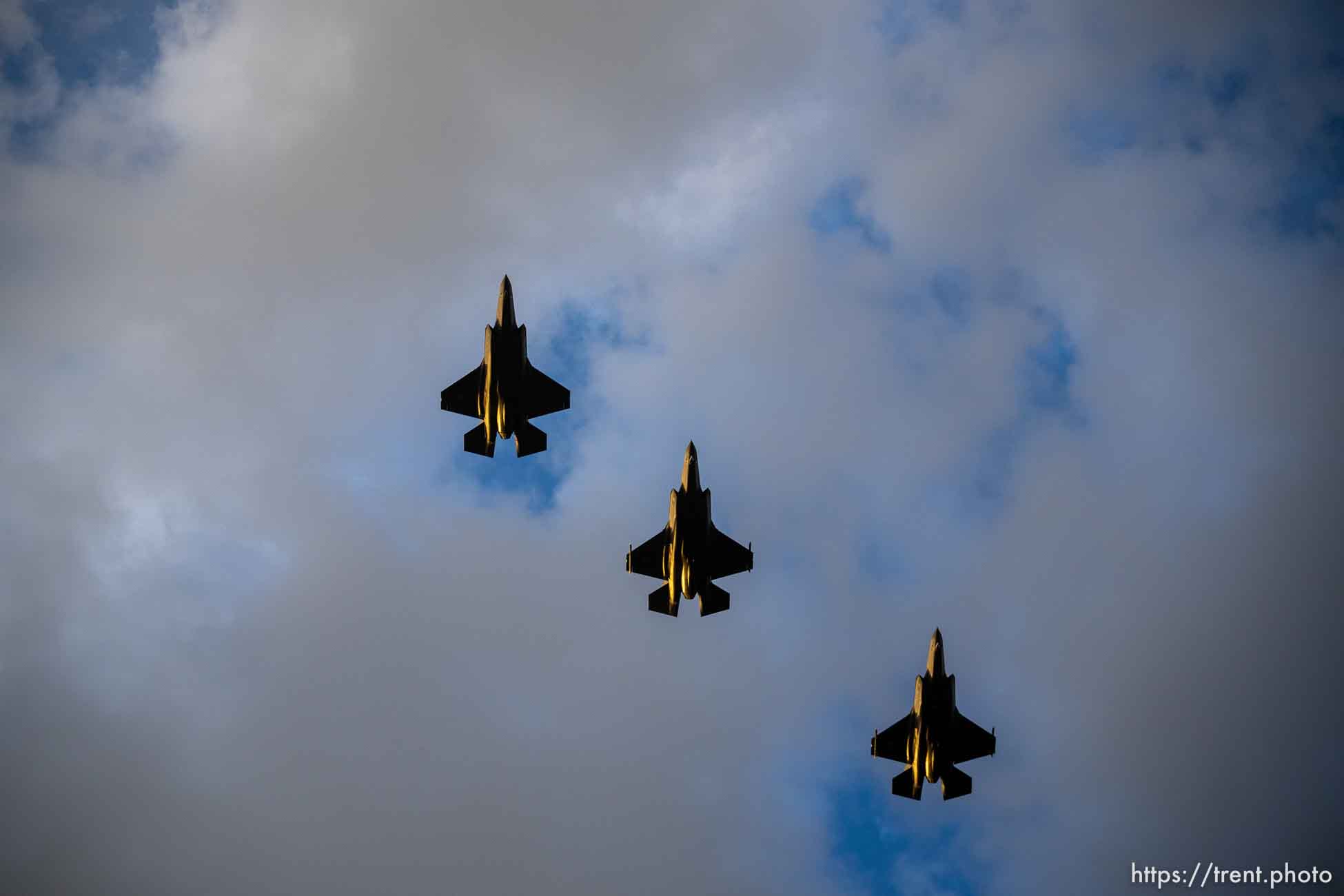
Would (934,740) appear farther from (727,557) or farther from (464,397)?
(464,397)

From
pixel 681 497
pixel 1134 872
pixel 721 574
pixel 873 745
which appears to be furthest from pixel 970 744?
pixel 1134 872

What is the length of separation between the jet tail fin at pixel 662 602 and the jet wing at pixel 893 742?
17367 millimetres

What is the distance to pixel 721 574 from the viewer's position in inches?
3187

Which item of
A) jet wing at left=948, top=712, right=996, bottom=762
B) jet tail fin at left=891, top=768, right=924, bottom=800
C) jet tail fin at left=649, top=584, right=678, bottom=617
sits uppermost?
jet tail fin at left=649, top=584, right=678, bottom=617

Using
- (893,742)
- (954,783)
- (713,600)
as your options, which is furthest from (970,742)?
(713,600)

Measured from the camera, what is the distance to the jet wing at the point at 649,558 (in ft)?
273

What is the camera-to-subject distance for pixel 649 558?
275ft

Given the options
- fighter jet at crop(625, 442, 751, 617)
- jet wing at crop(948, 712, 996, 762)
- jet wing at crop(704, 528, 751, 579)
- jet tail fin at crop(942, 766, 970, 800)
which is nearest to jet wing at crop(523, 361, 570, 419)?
fighter jet at crop(625, 442, 751, 617)

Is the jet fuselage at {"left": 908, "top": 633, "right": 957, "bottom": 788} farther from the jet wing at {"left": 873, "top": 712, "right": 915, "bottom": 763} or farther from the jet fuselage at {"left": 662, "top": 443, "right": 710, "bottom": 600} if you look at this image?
the jet fuselage at {"left": 662, "top": 443, "right": 710, "bottom": 600}

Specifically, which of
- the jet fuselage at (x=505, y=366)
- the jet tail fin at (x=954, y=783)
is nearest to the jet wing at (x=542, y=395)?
the jet fuselage at (x=505, y=366)

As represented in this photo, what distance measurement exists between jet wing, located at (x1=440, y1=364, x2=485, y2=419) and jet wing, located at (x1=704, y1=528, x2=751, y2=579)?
1816 centimetres

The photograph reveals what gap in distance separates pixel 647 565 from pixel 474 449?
565 inches

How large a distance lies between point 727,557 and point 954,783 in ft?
72.9

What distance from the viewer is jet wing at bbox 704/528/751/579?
80.6 meters
